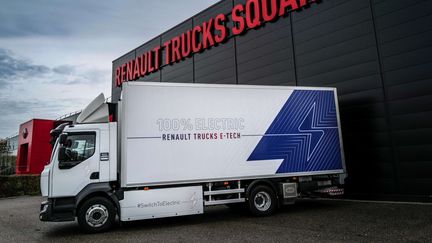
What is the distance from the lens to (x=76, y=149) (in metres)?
7.86

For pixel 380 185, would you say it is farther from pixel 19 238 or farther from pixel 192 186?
pixel 19 238

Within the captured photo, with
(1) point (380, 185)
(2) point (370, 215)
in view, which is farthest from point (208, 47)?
(2) point (370, 215)

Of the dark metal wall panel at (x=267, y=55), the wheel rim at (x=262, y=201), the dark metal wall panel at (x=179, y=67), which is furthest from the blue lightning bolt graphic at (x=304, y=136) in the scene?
the dark metal wall panel at (x=179, y=67)

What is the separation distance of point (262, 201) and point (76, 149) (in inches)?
217

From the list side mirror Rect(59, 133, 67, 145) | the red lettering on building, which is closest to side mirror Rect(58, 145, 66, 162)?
side mirror Rect(59, 133, 67, 145)

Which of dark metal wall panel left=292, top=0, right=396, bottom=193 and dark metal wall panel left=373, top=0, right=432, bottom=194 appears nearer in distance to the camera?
dark metal wall panel left=373, top=0, right=432, bottom=194

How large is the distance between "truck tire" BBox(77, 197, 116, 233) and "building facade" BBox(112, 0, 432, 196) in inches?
376

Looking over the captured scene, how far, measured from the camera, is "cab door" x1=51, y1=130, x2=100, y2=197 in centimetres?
762

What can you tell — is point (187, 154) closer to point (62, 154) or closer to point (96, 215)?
point (96, 215)

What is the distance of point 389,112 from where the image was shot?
11289 millimetres

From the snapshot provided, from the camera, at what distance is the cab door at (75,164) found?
25.0 ft

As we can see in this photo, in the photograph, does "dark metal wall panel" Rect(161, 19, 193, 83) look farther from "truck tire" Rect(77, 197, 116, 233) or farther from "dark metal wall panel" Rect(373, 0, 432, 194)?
"truck tire" Rect(77, 197, 116, 233)

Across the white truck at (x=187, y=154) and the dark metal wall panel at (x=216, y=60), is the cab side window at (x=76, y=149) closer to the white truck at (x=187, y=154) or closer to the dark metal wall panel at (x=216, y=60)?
the white truck at (x=187, y=154)

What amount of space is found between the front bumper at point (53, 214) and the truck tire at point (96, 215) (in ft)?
0.84
